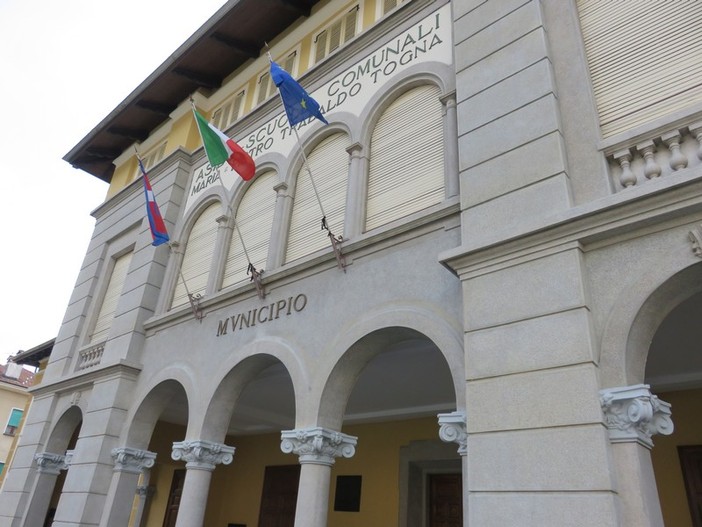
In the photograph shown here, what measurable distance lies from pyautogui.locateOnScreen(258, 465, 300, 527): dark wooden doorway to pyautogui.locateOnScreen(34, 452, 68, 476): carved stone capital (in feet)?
14.9

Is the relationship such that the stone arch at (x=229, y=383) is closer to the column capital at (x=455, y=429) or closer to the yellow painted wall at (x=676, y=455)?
the column capital at (x=455, y=429)

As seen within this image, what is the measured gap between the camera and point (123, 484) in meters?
9.51

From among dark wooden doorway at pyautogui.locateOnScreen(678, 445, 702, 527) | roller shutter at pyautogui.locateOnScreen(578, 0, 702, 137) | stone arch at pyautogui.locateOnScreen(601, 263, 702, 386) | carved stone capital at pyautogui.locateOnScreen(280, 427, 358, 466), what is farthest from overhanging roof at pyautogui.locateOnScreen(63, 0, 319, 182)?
dark wooden doorway at pyautogui.locateOnScreen(678, 445, 702, 527)

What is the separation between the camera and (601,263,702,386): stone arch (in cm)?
445

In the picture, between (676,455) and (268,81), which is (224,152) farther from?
(676,455)

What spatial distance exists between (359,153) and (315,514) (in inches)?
200

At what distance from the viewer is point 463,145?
6.43 m

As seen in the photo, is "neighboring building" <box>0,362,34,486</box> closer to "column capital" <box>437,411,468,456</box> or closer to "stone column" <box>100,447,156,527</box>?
"stone column" <box>100,447,156,527</box>

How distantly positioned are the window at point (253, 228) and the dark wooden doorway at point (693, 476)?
22.4ft

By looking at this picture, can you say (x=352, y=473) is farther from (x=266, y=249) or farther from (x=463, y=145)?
(x=463, y=145)

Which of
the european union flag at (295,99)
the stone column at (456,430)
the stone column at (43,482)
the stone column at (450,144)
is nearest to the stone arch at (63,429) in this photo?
the stone column at (43,482)

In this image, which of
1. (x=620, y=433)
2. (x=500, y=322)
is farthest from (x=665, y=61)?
(x=620, y=433)

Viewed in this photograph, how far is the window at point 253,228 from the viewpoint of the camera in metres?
9.66

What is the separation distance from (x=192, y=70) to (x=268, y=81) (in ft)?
7.64
